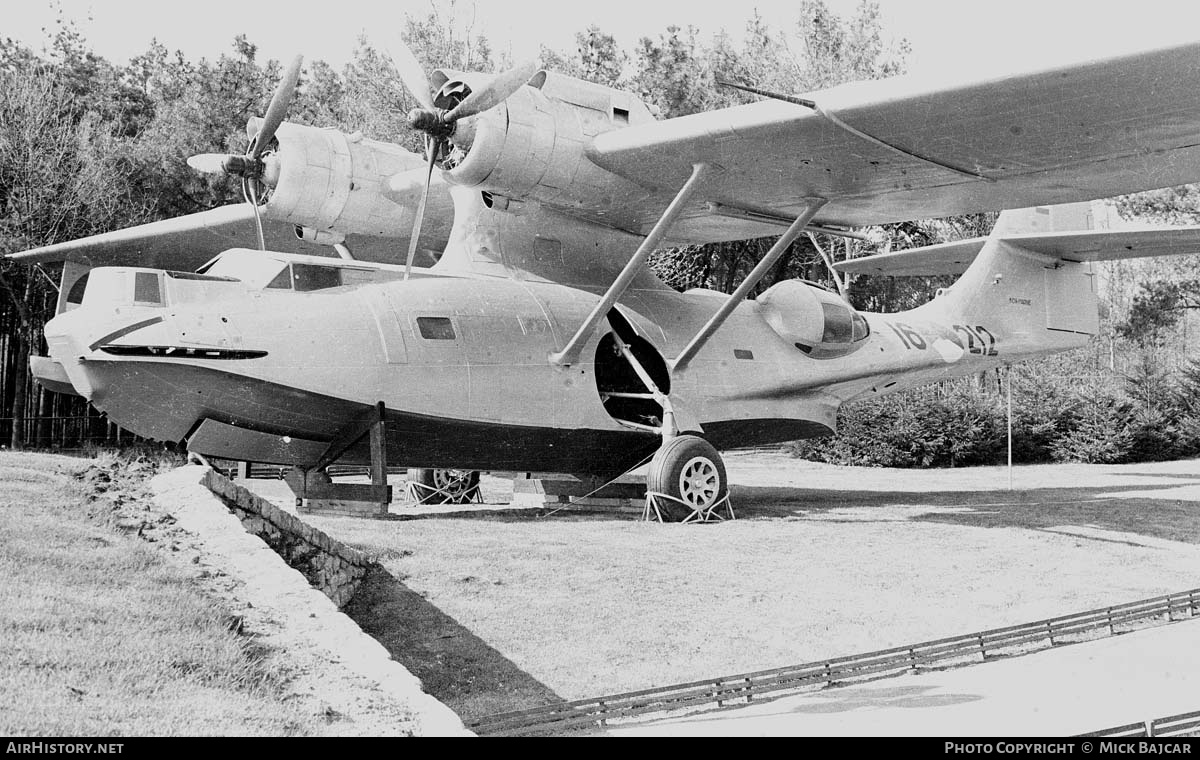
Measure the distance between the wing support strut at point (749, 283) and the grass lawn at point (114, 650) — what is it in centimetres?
820

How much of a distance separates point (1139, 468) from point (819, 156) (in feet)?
53.3

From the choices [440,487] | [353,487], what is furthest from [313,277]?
[440,487]

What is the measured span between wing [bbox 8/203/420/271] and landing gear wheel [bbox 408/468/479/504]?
346cm

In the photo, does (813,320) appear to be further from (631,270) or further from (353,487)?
(353,487)

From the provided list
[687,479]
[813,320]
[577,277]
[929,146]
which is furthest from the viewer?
[813,320]

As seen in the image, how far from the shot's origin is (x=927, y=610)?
8297mm

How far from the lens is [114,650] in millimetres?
4699

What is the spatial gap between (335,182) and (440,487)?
15.1ft

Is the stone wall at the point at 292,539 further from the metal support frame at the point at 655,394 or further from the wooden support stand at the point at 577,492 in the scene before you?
the wooden support stand at the point at 577,492

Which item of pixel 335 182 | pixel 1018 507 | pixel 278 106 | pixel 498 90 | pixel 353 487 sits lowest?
pixel 1018 507

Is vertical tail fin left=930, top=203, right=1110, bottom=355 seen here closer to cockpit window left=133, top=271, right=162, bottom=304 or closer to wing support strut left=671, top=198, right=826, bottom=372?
wing support strut left=671, top=198, right=826, bottom=372

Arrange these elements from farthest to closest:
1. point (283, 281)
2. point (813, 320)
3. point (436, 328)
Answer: point (813, 320) → point (436, 328) → point (283, 281)

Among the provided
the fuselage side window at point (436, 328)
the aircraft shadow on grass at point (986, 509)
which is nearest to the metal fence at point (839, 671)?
the aircraft shadow on grass at point (986, 509)

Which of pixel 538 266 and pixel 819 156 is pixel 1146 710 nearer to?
pixel 819 156
